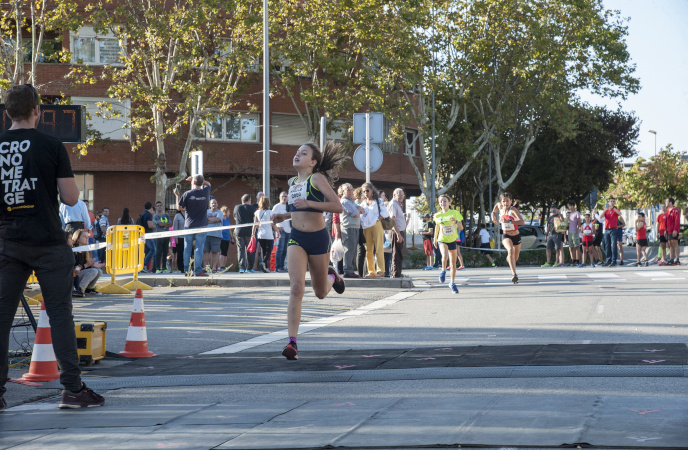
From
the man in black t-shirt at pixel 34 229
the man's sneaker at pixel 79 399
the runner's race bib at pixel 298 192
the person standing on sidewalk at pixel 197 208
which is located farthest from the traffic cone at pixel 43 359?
the person standing on sidewalk at pixel 197 208

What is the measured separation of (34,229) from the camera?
6.12 m

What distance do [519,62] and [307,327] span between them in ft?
106

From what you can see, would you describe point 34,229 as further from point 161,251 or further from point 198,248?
Answer: point 161,251

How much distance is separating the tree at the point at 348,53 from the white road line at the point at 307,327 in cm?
1939

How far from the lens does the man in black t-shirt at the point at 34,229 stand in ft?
20.0

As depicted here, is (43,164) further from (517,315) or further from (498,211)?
(498,211)

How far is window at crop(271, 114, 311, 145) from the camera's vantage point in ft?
135

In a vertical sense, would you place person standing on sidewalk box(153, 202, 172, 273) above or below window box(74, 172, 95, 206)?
below

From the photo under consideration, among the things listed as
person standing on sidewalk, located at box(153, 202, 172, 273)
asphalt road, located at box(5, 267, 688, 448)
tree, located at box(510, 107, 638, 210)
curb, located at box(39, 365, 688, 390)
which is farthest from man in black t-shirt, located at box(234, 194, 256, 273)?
tree, located at box(510, 107, 638, 210)

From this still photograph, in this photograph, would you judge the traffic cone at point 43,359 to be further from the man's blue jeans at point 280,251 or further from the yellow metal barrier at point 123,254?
the man's blue jeans at point 280,251

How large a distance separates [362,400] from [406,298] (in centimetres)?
977

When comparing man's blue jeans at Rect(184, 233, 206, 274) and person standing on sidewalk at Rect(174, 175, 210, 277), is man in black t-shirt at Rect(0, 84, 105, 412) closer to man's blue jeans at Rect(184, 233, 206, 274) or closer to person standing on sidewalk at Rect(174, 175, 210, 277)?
person standing on sidewalk at Rect(174, 175, 210, 277)

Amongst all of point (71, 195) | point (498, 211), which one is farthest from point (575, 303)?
point (71, 195)

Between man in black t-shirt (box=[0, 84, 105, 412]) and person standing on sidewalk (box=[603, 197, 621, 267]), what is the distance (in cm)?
2313
